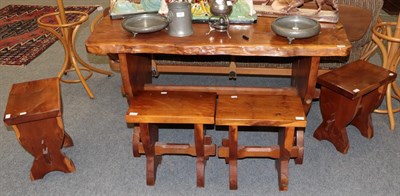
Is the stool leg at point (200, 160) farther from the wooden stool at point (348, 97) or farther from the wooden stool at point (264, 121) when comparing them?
the wooden stool at point (348, 97)

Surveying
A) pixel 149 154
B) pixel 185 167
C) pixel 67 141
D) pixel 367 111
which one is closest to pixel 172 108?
pixel 149 154

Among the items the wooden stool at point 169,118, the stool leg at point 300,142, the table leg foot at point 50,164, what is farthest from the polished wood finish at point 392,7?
the table leg foot at point 50,164

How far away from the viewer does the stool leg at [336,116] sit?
7.07ft

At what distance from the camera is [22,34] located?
4.17 meters

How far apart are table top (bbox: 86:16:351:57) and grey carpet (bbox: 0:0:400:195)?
707mm

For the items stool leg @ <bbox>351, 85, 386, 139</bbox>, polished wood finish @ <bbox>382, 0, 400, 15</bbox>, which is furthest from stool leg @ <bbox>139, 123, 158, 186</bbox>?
polished wood finish @ <bbox>382, 0, 400, 15</bbox>

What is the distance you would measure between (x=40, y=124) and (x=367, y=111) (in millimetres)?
1922

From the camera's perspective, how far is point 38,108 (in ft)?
6.56

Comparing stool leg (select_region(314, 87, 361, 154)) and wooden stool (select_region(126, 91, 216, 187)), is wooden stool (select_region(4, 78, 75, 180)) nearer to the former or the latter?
wooden stool (select_region(126, 91, 216, 187))

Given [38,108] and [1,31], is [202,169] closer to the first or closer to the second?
[38,108]

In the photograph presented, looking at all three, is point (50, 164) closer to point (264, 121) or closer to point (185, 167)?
point (185, 167)

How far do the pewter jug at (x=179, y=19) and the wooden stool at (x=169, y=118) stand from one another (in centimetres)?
36

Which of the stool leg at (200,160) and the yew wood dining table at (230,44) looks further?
the stool leg at (200,160)

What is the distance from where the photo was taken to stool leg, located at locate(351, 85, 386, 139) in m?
2.25
